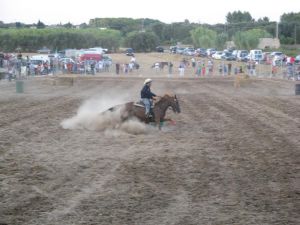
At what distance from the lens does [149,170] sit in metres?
11.9

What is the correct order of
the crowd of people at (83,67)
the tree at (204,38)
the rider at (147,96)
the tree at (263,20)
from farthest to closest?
the tree at (263,20) → the tree at (204,38) → the crowd of people at (83,67) → the rider at (147,96)

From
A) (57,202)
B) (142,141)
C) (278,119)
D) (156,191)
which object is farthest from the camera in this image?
(278,119)

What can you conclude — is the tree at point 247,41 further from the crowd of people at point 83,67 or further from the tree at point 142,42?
the crowd of people at point 83,67

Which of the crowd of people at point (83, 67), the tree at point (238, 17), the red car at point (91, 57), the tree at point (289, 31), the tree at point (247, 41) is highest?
the tree at point (238, 17)

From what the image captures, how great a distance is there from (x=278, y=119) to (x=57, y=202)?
44.4 feet

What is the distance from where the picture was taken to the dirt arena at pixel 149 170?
28.7 feet

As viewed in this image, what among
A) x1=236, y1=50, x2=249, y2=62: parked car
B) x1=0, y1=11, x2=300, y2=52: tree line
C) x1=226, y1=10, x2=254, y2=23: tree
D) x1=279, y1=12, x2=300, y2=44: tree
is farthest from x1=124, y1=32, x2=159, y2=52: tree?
x1=226, y1=10, x2=254, y2=23: tree

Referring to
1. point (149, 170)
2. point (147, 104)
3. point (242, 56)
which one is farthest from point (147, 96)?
point (242, 56)

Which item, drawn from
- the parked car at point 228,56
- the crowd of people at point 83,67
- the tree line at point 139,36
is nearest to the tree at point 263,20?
the tree line at point 139,36

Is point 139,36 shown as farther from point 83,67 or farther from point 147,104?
point 147,104

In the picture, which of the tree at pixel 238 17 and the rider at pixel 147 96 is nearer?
the rider at pixel 147 96

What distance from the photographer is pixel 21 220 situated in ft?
27.4

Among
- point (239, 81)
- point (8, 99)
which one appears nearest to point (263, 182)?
point (8, 99)

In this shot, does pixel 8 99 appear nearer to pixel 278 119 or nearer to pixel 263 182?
pixel 278 119
